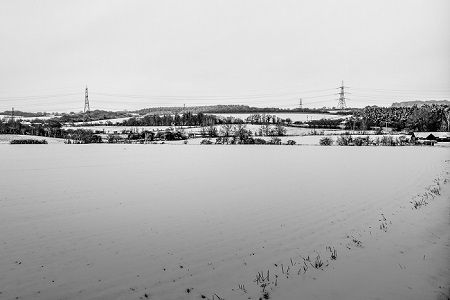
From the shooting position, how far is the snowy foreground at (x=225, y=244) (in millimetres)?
6766

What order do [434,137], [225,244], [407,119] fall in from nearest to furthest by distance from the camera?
[225,244] → [434,137] → [407,119]

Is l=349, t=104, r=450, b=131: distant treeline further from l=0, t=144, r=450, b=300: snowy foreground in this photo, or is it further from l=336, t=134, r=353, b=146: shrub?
l=0, t=144, r=450, b=300: snowy foreground

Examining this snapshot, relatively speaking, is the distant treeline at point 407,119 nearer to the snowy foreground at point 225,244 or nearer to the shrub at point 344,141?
the shrub at point 344,141

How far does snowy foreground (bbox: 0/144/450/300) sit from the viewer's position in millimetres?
6766

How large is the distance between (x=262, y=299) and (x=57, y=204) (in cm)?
1273

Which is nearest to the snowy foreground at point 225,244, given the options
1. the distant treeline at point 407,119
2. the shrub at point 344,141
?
the shrub at point 344,141

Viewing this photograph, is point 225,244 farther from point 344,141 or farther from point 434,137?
point 434,137

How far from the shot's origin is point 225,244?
31.3 ft

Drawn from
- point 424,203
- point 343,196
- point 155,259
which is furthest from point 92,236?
point 424,203

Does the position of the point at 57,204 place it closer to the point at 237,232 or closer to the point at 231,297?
the point at 237,232

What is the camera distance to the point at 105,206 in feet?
48.0

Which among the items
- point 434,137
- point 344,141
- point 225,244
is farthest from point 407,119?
point 225,244

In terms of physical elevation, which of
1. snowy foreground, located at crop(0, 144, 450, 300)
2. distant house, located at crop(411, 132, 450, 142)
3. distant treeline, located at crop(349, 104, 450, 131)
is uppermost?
distant treeline, located at crop(349, 104, 450, 131)

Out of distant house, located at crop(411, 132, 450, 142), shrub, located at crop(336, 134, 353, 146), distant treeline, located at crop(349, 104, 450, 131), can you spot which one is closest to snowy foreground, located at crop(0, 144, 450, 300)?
shrub, located at crop(336, 134, 353, 146)
